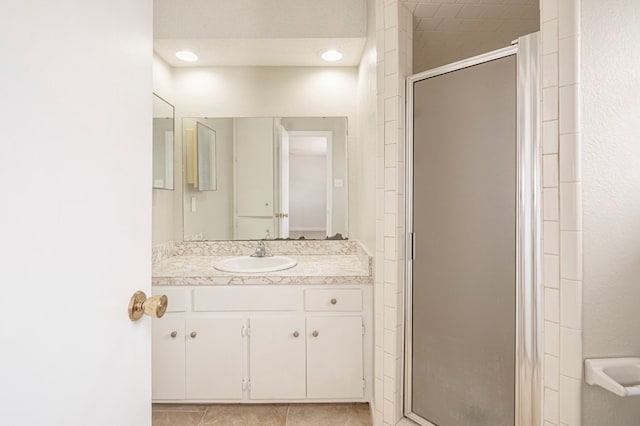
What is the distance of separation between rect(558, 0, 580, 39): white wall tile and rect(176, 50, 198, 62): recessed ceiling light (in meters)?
2.10

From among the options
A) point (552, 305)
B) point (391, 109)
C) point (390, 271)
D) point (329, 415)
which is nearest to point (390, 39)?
point (391, 109)

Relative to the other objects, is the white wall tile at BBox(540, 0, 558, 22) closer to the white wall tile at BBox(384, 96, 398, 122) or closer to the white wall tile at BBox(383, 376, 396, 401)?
the white wall tile at BBox(384, 96, 398, 122)

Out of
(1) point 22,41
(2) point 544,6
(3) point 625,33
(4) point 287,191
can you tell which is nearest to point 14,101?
(1) point 22,41

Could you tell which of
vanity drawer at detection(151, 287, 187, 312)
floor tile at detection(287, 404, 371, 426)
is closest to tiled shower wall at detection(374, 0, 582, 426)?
floor tile at detection(287, 404, 371, 426)

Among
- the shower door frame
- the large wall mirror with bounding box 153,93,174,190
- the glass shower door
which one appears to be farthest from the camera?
the large wall mirror with bounding box 153,93,174,190

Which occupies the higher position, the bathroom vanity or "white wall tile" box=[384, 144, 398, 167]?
"white wall tile" box=[384, 144, 398, 167]

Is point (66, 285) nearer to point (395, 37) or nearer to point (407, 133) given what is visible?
point (407, 133)

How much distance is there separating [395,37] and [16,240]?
5.36 ft

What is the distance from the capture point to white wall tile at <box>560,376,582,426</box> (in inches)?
43.6

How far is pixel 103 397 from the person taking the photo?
24.9 inches

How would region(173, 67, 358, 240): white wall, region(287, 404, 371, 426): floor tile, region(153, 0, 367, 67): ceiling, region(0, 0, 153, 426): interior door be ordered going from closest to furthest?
region(0, 0, 153, 426): interior door
region(287, 404, 371, 426): floor tile
region(153, 0, 367, 67): ceiling
region(173, 67, 358, 240): white wall

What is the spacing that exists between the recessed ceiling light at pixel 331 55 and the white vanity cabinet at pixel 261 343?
61.6 inches

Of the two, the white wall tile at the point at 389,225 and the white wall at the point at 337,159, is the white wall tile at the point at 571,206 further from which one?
the white wall at the point at 337,159

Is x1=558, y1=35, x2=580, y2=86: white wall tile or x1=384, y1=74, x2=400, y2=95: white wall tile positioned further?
x1=384, y1=74, x2=400, y2=95: white wall tile
